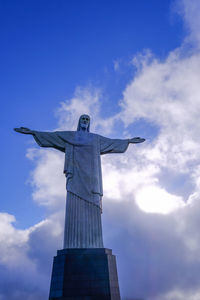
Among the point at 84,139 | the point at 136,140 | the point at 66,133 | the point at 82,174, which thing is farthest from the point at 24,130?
the point at 136,140

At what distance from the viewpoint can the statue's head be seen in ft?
40.5

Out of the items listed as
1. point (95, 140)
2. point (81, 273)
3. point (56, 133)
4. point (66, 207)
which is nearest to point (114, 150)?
point (95, 140)

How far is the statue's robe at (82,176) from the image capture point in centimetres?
967

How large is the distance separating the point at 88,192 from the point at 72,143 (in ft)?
8.30

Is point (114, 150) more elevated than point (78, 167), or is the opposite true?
point (114, 150)

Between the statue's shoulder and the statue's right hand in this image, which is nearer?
the statue's right hand

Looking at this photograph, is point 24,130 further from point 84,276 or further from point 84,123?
point 84,276

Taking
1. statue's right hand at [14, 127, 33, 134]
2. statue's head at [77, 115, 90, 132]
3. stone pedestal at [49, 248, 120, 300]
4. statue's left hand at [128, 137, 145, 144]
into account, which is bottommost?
stone pedestal at [49, 248, 120, 300]

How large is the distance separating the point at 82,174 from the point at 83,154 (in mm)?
1031

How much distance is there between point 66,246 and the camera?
30.6 ft

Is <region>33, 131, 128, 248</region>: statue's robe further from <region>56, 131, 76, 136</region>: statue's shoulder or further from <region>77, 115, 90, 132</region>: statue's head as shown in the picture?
<region>77, 115, 90, 132</region>: statue's head

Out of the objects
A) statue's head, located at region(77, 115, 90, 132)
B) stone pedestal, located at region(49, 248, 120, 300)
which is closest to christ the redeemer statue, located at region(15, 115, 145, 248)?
statue's head, located at region(77, 115, 90, 132)

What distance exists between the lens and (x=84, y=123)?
12445mm

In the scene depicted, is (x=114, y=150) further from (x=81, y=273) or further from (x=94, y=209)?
(x=81, y=273)
